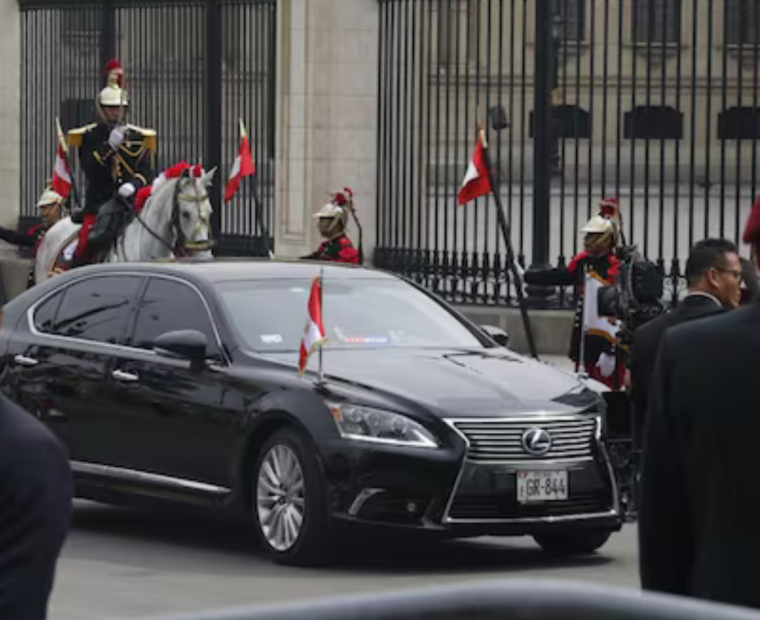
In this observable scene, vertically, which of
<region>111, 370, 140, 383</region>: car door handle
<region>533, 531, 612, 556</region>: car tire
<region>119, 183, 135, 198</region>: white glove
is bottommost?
<region>533, 531, 612, 556</region>: car tire

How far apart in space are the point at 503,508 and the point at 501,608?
802 centimetres

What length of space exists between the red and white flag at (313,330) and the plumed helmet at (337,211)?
7.90 metres

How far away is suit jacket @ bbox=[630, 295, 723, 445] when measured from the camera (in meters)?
9.53

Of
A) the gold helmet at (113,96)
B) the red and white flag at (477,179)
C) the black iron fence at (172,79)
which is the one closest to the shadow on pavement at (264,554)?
the red and white flag at (477,179)

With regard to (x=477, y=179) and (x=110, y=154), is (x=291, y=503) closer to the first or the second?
(x=477, y=179)

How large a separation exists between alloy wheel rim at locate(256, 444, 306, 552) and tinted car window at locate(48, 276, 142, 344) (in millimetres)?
1443

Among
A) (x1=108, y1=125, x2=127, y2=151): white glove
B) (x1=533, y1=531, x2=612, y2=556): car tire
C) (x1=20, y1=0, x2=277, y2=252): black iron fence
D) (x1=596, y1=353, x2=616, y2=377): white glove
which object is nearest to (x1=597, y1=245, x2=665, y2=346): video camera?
(x1=596, y1=353, x2=616, y2=377): white glove

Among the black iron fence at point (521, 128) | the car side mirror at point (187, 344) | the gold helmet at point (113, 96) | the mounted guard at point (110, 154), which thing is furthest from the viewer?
the gold helmet at point (113, 96)

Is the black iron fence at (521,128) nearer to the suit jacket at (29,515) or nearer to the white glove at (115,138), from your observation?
the white glove at (115,138)

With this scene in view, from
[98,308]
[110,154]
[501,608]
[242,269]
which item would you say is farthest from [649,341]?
[110,154]

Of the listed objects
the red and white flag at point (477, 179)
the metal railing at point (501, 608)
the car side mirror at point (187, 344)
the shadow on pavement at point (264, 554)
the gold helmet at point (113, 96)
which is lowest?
the shadow on pavement at point (264, 554)

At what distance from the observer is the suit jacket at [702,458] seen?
469cm

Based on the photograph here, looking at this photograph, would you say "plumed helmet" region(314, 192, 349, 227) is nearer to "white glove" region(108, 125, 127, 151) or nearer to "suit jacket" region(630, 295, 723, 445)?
"white glove" region(108, 125, 127, 151)

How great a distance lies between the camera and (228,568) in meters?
11.2
